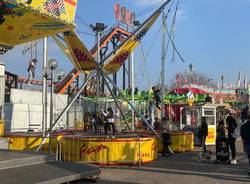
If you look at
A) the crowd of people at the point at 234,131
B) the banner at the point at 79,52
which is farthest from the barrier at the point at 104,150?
the banner at the point at 79,52

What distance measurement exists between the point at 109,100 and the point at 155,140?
1794 cm

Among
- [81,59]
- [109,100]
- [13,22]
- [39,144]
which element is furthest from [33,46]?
[13,22]

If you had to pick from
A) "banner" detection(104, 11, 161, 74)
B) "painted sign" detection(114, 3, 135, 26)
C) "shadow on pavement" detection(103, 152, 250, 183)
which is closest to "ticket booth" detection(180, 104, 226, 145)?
"banner" detection(104, 11, 161, 74)

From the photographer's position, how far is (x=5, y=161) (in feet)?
34.8

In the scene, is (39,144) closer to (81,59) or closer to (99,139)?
(99,139)

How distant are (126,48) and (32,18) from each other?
386 inches

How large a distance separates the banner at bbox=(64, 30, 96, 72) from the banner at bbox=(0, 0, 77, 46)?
5485 millimetres

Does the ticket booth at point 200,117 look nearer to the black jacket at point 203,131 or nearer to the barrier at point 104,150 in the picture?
the black jacket at point 203,131

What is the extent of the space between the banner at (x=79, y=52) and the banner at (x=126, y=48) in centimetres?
114

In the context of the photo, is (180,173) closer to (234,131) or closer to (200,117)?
(234,131)

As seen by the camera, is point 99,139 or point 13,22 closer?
point 13,22

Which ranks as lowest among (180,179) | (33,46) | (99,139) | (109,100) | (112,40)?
(180,179)

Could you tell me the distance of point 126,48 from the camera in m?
20.2

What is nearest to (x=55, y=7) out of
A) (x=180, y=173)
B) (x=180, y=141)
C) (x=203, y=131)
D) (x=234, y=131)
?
(x=180, y=173)
